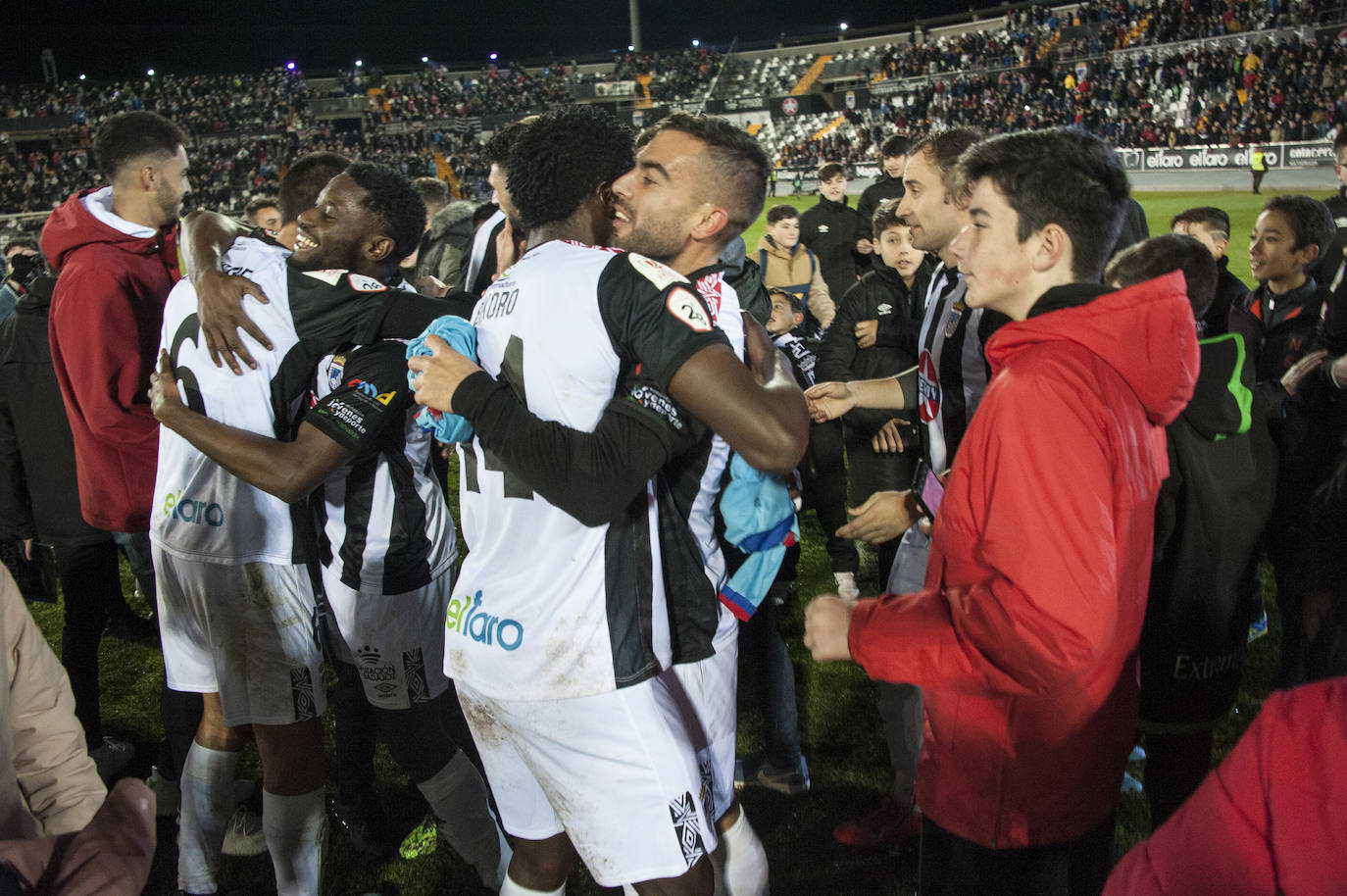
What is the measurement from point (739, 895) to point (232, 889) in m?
1.98

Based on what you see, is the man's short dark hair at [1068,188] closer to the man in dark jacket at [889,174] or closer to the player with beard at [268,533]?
the player with beard at [268,533]

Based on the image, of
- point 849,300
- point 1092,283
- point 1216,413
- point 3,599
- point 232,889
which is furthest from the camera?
point 849,300

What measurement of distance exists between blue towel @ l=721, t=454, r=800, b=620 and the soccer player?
39 centimetres

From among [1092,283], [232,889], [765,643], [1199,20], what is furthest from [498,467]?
[1199,20]

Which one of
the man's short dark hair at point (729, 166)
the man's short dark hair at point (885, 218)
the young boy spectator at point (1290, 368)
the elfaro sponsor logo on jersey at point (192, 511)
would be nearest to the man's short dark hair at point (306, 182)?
the elfaro sponsor logo on jersey at point (192, 511)

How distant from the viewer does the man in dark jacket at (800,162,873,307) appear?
29.0 feet

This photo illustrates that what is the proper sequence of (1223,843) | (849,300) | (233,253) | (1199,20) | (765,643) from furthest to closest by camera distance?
(1199,20) < (849,300) < (765,643) < (233,253) < (1223,843)

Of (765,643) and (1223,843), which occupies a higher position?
(1223,843)

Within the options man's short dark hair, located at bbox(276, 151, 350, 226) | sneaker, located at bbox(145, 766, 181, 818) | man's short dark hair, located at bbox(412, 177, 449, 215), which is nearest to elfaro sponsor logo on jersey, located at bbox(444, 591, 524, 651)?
man's short dark hair, located at bbox(276, 151, 350, 226)

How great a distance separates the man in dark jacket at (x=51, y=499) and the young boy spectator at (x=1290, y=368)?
187 inches

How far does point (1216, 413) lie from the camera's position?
2.40 m

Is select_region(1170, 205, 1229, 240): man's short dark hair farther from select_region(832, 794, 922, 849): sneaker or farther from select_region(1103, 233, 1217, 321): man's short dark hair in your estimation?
select_region(832, 794, 922, 849): sneaker

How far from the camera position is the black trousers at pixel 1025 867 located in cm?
188

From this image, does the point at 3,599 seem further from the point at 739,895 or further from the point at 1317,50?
the point at 1317,50
